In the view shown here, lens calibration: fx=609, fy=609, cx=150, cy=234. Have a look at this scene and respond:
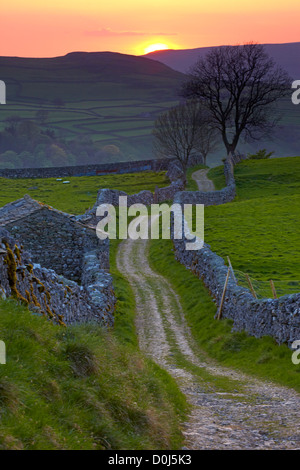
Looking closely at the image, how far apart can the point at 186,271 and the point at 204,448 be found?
25857 millimetres

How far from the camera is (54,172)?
357 ft

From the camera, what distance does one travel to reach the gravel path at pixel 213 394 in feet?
38.1

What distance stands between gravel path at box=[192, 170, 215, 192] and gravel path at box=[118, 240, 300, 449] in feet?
149

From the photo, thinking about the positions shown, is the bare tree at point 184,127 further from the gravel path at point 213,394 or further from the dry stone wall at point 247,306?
the gravel path at point 213,394

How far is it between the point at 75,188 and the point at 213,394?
70.5 meters

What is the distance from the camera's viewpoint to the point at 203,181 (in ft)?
274

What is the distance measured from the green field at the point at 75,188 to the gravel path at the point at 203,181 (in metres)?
4.69

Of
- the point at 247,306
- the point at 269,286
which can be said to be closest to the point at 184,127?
the point at 269,286

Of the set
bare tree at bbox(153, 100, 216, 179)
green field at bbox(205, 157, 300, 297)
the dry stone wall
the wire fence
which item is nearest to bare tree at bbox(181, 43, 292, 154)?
bare tree at bbox(153, 100, 216, 179)

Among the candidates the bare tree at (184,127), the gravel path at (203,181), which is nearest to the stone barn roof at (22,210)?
the gravel path at (203,181)

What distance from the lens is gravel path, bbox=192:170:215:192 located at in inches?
3022

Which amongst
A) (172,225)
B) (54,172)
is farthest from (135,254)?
(54,172)

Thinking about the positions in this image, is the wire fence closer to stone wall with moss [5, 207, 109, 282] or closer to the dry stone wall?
the dry stone wall
